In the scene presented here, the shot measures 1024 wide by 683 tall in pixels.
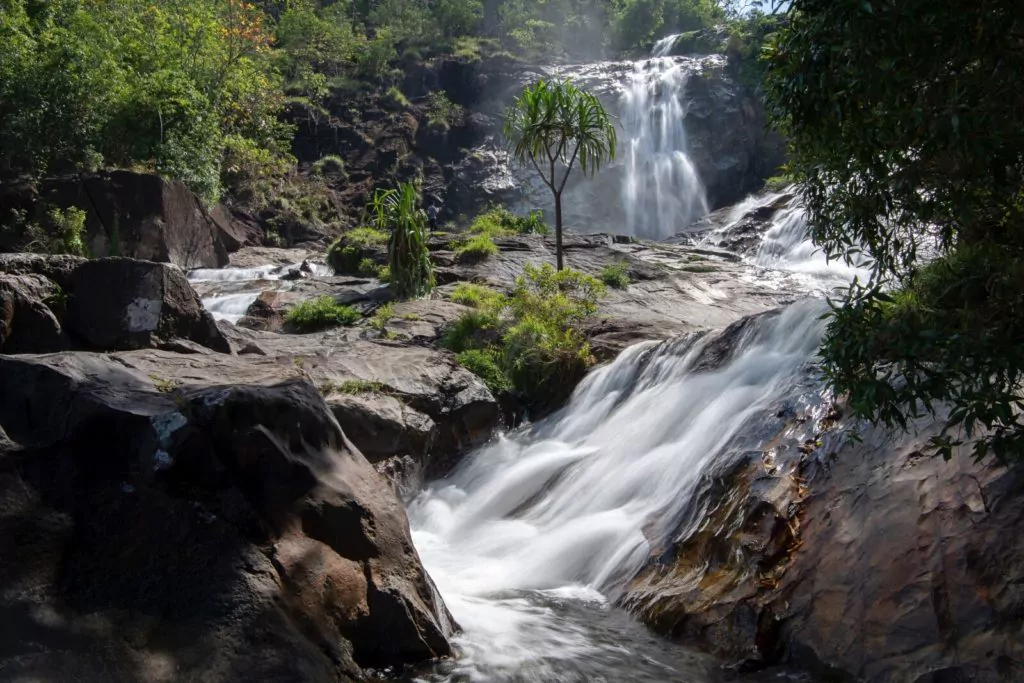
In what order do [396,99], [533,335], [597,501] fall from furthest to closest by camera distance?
1. [396,99]
2. [533,335]
3. [597,501]

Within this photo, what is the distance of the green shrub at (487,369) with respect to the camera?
12281mm

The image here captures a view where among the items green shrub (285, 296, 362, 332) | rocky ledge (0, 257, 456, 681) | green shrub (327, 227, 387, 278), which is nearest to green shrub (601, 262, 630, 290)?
green shrub (285, 296, 362, 332)

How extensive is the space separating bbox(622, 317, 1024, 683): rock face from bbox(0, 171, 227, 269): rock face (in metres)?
17.1

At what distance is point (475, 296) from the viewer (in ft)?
51.0

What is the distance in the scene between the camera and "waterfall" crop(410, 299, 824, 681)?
6.01 m

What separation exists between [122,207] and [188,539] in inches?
707

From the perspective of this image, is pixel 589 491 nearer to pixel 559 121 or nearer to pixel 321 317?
pixel 321 317

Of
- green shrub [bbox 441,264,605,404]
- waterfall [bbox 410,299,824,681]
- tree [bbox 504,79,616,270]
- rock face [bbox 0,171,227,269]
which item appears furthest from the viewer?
rock face [bbox 0,171,227,269]

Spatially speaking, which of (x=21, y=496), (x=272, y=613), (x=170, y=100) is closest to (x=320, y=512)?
(x=272, y=613)

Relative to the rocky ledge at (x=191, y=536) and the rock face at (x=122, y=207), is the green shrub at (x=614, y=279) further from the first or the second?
the rocky ledge at (x=191, y=536)

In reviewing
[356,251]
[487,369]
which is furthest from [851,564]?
[356,251]

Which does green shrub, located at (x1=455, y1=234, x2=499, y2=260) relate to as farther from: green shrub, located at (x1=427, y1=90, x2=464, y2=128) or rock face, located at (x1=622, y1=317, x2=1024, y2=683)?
green shrub, located at (x1=427, y1=90, x2=464, y2=128)

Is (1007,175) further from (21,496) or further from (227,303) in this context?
(227,303)

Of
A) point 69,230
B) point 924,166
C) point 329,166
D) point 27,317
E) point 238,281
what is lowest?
point 238,281
